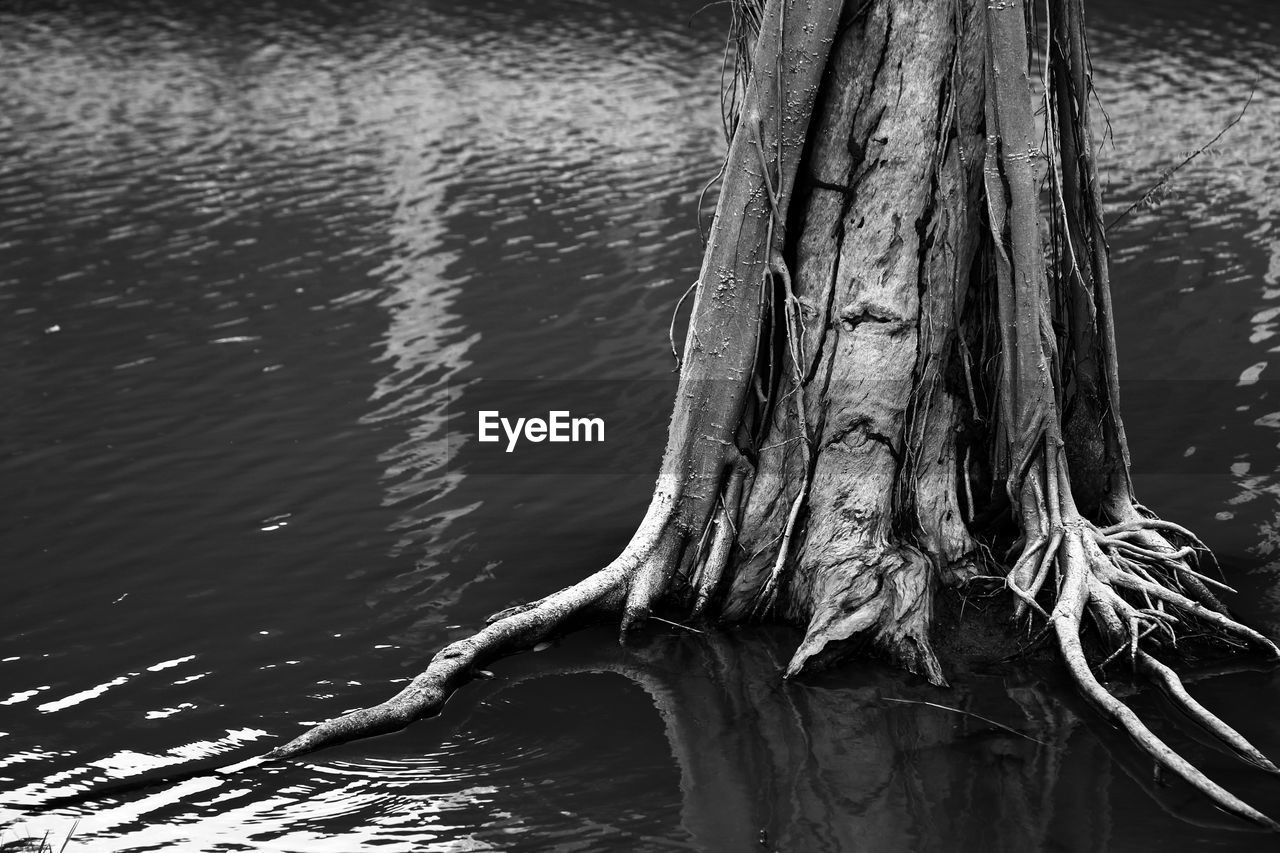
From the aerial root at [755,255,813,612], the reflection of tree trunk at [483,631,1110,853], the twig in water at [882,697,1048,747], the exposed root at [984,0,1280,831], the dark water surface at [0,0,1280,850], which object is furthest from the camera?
the aerial root at [755,255,813,612]

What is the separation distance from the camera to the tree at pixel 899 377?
6039 mm

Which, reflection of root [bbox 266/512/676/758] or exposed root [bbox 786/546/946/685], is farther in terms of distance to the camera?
exposed root [bbox 786/546/946/685]

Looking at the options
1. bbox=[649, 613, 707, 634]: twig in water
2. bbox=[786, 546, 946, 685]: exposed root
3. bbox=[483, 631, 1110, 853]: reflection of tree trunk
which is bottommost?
bbox=[649, 613, 707, 634]: twig in water

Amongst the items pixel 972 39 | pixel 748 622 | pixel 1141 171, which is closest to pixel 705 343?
pixel 748 622

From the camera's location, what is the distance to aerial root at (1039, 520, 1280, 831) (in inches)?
203

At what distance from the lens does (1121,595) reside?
20.3ft

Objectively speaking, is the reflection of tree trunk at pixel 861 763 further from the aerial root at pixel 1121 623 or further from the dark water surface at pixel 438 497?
the aerial root at pixel 1121 623

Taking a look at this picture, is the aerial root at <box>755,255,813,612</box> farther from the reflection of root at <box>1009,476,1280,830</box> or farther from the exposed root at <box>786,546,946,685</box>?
the reflection of root at <box>1009,476,1280,830</box>

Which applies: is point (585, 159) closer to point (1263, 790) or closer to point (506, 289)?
point (506, 289)

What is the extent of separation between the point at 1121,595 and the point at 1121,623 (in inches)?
12.3

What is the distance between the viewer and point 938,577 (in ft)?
20.8

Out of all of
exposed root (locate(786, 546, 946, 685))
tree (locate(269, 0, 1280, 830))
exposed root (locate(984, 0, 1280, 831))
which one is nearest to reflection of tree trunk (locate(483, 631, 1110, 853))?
exposed root (locate(786, 546, 946, 685))

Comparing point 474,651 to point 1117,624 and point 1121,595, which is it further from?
point 1121,595

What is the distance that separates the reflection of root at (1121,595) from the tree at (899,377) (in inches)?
0.6
